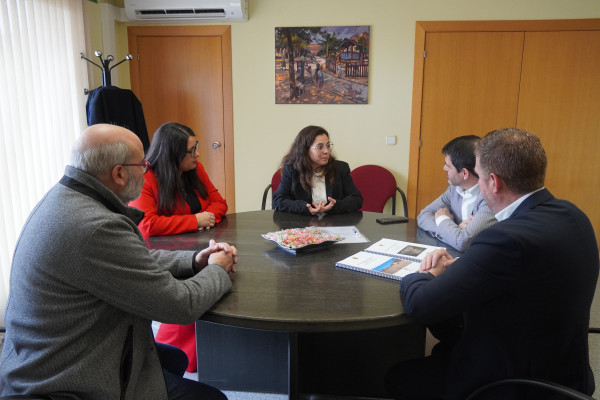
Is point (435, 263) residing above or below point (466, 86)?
below

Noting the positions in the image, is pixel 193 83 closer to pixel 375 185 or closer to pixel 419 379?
pixel 375 185

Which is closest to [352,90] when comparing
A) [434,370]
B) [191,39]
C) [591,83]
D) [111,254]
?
[191,39]

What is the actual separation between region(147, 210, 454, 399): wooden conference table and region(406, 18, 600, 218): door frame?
1640mm

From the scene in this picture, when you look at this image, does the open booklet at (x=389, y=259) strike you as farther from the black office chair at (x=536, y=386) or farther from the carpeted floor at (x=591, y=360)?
the carpeted floor at (x=591, y=360)

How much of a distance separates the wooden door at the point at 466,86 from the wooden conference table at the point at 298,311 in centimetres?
177

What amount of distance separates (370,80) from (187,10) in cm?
172

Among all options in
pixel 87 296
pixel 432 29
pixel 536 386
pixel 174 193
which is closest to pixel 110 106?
pixel 174 193

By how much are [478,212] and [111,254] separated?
152cm

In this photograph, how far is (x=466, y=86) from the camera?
3.89 metres

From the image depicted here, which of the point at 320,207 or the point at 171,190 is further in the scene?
the point at 320,207

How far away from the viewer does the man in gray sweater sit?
3.61ft

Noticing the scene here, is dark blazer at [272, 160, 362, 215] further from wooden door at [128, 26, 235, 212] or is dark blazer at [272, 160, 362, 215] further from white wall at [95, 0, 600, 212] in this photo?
wooden door at [128, 26, 235, 212]

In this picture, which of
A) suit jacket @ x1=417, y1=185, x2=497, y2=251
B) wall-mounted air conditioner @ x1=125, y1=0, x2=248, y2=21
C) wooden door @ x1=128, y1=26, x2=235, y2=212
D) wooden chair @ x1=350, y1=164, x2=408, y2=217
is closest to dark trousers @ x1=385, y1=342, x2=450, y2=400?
suit jacket @ x1=417, y1=185, x2=497, y2=251

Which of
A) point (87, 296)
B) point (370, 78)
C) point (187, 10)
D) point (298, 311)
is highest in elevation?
point (187, 10)
